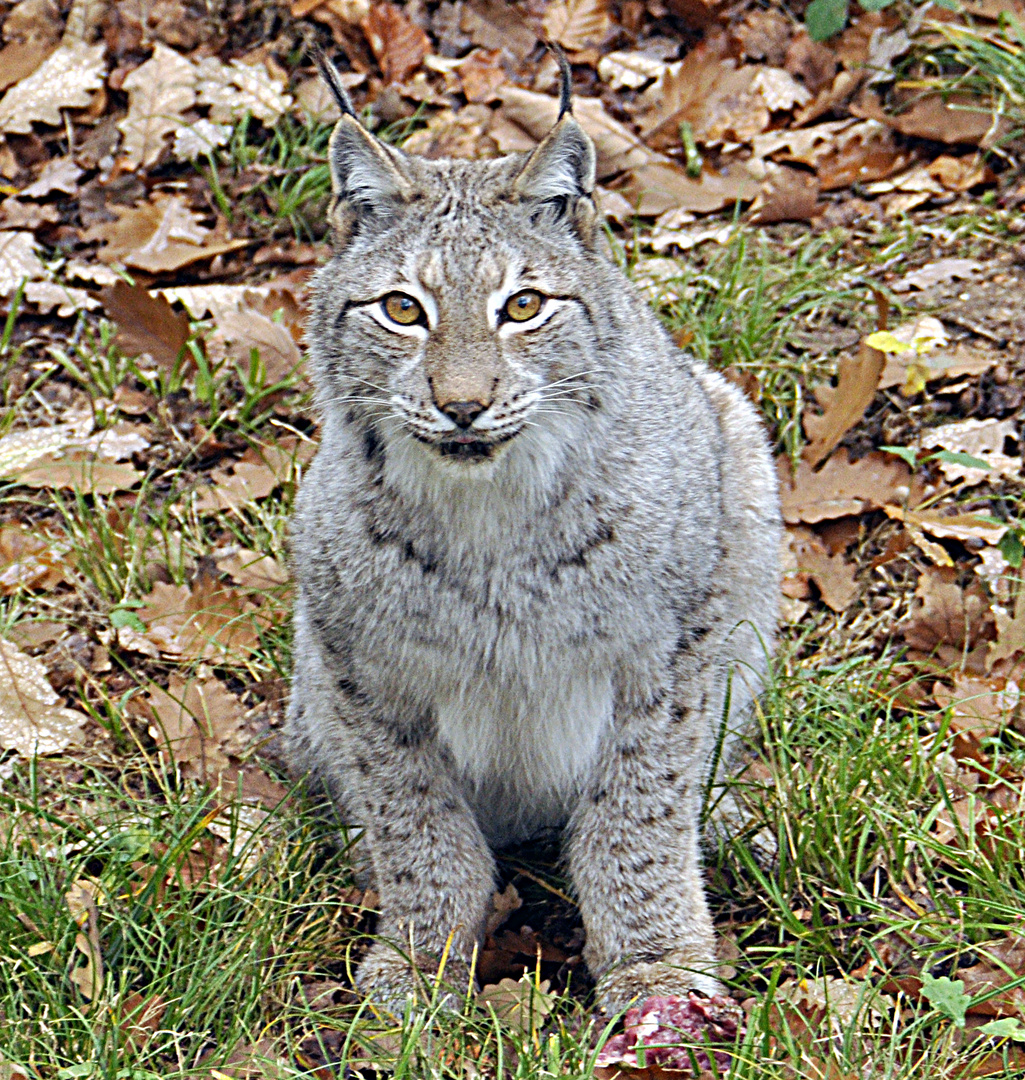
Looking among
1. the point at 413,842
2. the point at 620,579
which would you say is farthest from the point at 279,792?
the point at 620,579

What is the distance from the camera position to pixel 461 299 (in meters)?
3.20

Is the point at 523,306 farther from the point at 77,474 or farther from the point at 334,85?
the point at 77,474

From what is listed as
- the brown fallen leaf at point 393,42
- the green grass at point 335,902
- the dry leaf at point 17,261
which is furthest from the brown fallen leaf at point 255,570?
the brown fallen leaf at point 393,42

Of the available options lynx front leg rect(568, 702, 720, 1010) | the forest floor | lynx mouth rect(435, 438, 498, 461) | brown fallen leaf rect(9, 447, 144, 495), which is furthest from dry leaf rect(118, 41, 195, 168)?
lynx front leg rect(568, 702, 720, 1010)

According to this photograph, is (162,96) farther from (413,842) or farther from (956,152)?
(413,842)

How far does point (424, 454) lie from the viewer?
10.9ft

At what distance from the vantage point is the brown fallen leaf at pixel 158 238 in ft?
19.7

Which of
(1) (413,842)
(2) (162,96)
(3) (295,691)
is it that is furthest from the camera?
(2) (162,96)

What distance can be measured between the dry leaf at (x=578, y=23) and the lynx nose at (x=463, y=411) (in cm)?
422

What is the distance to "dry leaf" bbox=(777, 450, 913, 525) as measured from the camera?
Result: 195 inches

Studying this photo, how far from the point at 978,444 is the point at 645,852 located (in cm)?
216

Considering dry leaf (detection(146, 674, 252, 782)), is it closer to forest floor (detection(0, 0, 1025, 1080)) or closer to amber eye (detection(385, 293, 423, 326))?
forest floor (detection(0, 0, 1025, 1080))

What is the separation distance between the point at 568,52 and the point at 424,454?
411 cm

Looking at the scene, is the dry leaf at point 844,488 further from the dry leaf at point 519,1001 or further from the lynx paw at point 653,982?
the dry leaf at point 519,1001
